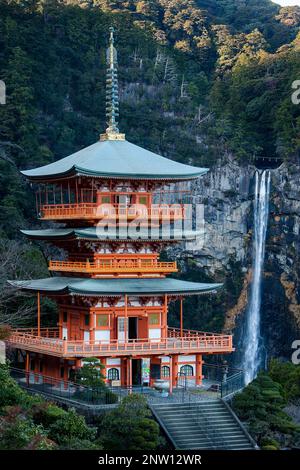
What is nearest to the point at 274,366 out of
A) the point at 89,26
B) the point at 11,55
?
the point at 11,55

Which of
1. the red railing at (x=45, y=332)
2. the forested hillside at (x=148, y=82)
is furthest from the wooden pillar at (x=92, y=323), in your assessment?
the forested hillside at (x=148, y=82)

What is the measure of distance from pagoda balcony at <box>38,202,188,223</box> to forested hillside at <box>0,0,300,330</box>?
2362 cm

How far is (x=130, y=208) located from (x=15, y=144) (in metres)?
27.7

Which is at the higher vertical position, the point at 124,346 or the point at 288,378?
the point at 124,346

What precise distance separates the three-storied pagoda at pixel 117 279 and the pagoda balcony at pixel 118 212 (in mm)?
31

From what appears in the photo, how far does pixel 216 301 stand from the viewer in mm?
63438

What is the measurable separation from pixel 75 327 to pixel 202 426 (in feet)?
20.9

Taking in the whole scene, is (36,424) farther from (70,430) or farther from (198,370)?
(198,370)

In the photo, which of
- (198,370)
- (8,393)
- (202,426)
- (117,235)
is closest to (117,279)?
(117,235)

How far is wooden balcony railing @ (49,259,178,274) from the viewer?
33.3m

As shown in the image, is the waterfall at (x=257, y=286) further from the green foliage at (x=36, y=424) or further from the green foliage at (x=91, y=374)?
the green foliage at (x=36, y=424)

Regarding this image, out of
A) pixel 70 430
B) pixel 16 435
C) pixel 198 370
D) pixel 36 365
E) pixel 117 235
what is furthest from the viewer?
pixel 36 365

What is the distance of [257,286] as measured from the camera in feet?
202
